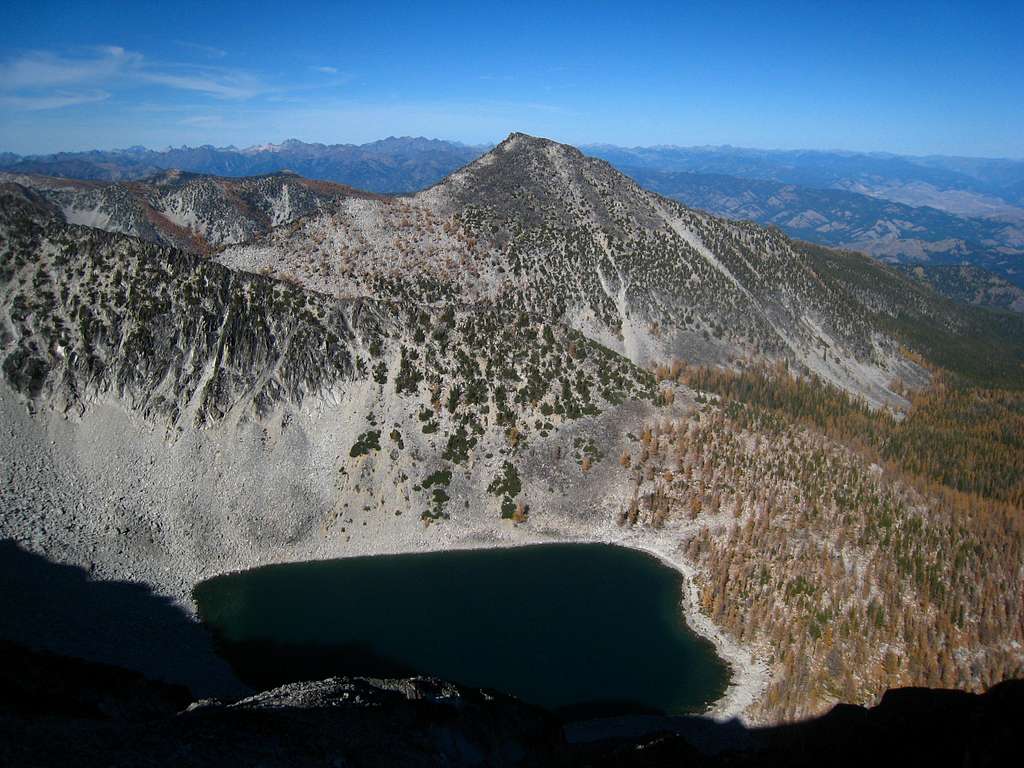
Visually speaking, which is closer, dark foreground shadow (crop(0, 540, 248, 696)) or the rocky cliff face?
dark foreground shadow (crop(0, 540, 248, 696))

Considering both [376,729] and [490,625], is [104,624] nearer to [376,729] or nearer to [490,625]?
[376,729]

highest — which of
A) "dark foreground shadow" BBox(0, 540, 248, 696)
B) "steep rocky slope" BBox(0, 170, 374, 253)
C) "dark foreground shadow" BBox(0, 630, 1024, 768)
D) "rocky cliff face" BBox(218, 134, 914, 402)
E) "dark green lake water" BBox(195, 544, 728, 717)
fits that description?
"steep rocky slope" BBox(0, 170, 374, 253)

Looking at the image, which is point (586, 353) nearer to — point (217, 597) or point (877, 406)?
point (217, 597)

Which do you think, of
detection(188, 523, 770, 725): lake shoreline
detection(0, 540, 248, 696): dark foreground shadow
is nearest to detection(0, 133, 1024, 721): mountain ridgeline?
detection(188, 523, 770, 725): lake shoreline

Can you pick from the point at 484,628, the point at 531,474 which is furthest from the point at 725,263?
the point at 484,628

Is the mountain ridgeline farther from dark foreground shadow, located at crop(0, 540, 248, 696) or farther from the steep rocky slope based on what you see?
the steep rocky slope

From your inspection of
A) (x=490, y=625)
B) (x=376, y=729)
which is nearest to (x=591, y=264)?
(x=490, y=625)

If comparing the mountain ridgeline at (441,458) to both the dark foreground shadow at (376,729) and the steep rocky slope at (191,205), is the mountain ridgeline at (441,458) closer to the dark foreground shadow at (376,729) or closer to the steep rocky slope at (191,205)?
the dark foreground shadow at (376,729)
